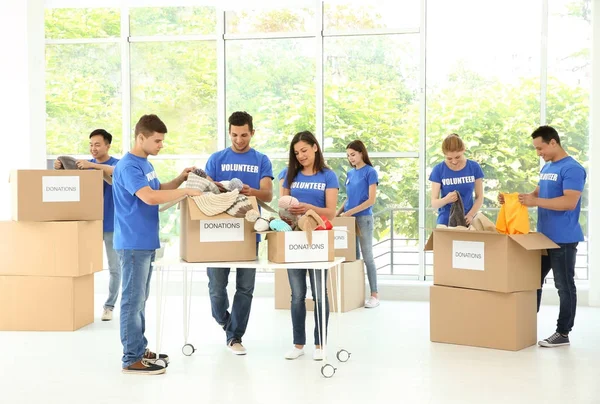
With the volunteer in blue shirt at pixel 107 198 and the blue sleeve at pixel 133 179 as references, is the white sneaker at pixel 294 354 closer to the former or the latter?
the blue sleeve at pixel 133 179

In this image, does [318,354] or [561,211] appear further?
[561,211]

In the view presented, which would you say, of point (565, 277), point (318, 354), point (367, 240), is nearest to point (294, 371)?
point (318, 354)

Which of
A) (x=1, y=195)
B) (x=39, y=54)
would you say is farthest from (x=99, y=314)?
(x=39, y=54)

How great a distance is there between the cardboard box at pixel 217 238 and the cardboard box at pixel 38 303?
1519mm

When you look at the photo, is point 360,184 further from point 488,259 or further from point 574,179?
point 574,179

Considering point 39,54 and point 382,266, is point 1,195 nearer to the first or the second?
point 39,54

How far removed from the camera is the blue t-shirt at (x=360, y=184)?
19.8ft

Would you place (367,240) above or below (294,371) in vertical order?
above

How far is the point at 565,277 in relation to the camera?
15.1 ft

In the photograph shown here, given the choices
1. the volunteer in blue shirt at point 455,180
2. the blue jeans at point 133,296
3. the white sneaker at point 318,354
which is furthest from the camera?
the volunteer in blue shirt at point 455,180

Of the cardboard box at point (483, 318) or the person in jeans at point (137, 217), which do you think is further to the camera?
the cardboard box at point (483, 318)

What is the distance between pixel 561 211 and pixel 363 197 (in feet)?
5.98

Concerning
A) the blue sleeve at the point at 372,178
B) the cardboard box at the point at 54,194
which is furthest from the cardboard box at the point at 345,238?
the cardboard box at the point at 54,194

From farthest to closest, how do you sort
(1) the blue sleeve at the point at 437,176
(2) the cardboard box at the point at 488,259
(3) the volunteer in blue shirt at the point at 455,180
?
(1) the blue sleeve at the point at 437,176
(3) the volunteer in blue shirt at the point at 455,180
(2) the cardboard box at the point at 488,259
